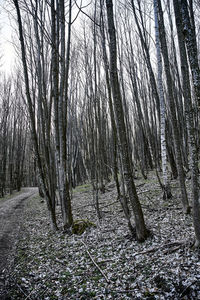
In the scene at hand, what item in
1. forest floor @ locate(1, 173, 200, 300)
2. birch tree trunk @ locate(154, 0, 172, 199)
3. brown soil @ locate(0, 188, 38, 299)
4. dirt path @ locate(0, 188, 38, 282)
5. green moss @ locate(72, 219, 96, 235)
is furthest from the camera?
birch tree trunk @ locate(154, 0, 172, 199)

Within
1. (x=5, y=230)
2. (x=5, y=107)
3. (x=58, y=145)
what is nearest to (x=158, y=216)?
(x=58, y=145)

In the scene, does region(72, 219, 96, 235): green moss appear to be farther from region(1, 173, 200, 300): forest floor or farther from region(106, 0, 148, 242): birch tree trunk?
region(106, 0, 148, 242): birch tree trunk

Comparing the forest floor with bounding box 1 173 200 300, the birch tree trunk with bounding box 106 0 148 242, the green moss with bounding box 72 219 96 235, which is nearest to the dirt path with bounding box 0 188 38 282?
the forest floor with bounding box 1 173 200 300

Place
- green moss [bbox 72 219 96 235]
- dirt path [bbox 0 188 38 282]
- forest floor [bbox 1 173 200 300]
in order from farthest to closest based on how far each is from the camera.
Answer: green moss [bbox 72 219 96 235], dirt path [bbox 0 188 38 282], forest floor [bbox 1 173 200 300]

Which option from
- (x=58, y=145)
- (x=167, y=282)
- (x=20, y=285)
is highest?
(x=58, y=145)

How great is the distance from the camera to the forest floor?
2885 millimetres

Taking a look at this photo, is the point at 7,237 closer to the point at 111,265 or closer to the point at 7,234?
the point at 7,234

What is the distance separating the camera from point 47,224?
24.0ft

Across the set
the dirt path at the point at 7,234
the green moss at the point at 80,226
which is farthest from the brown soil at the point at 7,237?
the green moss at the point at 80,226

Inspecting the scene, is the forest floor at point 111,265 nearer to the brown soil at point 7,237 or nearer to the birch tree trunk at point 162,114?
the brown soil at point 7,237

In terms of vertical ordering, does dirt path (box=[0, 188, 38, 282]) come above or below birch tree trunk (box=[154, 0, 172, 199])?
below

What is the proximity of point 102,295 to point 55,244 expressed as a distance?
8.43 feet

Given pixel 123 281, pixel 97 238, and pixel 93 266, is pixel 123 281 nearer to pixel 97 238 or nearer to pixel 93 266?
pixel 93 266

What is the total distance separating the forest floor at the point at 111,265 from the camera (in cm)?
288
